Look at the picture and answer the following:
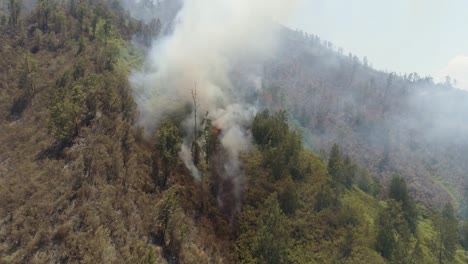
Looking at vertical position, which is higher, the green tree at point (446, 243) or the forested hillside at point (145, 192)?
the forested hillside at point (145, 192)

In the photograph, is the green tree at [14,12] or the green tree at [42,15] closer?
the green tree at [14,12]

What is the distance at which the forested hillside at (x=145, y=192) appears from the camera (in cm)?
4134

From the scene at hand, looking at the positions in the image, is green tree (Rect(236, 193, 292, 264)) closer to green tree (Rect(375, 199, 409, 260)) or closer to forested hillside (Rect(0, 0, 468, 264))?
forested hillside (Rect(0, 0, 468, 264))

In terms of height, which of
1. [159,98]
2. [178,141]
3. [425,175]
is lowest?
[425,175]

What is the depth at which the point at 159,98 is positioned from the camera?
83812 mm

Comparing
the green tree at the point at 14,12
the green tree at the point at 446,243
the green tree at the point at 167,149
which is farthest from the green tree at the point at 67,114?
the green tree at the point at 446,243

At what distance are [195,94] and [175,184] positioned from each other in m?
29.0

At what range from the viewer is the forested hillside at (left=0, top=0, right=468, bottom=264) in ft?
136

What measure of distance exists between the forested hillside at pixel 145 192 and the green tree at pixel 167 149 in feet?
0.55

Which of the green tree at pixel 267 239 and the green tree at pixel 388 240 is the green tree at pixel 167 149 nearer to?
the green tree at pixel 267 239

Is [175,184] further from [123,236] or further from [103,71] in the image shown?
[103,71]

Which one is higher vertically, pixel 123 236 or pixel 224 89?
pixel 224 89

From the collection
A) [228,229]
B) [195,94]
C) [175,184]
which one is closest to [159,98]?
[195,94]

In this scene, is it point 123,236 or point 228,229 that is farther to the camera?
point 228,229
